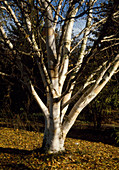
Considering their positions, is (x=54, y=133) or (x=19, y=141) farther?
(x=19, y=141)

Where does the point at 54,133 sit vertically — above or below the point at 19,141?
above

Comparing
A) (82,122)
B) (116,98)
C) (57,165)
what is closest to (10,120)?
(82,122)

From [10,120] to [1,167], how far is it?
22.4 ft

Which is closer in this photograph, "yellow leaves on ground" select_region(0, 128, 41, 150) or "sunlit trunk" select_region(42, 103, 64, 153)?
"sunlit trunk" select_region(42, 103, 64, 153)

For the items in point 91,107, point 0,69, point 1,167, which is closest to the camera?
point 1,167

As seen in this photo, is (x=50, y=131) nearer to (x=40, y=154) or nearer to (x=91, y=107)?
(x=40, y=154)

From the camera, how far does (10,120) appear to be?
32.2 ft

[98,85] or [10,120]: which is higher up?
[98,85]

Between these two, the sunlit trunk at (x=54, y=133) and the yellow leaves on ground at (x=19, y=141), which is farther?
the yellow leaves on ground at (x=19, y=141)

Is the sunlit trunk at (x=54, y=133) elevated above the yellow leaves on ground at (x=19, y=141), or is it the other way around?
the sunlit trunk at (x=54, y=133)

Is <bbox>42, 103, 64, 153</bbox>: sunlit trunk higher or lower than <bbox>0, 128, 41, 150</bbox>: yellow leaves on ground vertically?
higher

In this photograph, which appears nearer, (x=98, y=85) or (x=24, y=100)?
(x=98, y=85)

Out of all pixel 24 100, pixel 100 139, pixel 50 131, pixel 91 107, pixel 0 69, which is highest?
pixel 0 69

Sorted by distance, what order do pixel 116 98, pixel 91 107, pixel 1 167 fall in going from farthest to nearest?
pixel 91 107
pixel 116 98
pixel 1 167
